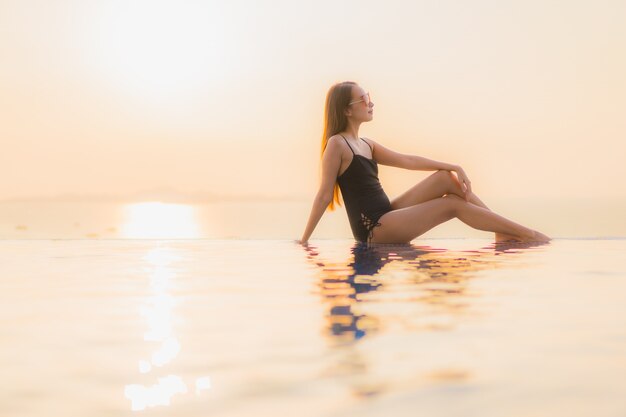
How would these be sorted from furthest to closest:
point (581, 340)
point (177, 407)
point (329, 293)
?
1. point (329, 293)
2. point (581, 340)
3. point (177, 407)

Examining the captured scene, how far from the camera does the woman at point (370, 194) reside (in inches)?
212

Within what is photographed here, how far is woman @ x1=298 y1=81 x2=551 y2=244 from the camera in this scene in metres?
5.39

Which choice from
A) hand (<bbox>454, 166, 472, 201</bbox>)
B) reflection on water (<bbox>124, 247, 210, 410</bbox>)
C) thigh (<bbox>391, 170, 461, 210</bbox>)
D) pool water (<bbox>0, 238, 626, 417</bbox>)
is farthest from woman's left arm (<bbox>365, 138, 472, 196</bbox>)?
reflection on water (<bbox>124, 247, 210, 410</bbox>)

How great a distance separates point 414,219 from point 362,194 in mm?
467

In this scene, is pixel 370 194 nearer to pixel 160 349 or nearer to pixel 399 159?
pixel 399 159

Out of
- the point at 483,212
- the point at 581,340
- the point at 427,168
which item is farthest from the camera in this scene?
the point at 427,168

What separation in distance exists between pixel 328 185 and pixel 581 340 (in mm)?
3637

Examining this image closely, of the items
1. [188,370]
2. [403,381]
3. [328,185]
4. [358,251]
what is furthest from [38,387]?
[328,185]

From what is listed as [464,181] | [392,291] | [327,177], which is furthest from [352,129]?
[392,291]

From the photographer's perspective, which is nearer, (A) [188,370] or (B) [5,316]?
(A) [188,370]

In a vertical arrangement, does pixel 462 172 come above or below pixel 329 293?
above

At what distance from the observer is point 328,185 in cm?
544

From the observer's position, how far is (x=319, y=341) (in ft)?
6.11

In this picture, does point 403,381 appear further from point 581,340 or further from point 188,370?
point 581,340
